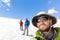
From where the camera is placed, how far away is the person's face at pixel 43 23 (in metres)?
4.34

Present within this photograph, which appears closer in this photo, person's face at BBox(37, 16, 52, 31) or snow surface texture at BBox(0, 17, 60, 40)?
person's face at BBox(37, 16, 52, 31)

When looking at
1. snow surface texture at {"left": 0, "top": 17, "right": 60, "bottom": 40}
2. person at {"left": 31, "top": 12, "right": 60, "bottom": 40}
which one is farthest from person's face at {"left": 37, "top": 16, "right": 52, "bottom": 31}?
snow surface texture at {"left": 0, "top": 17, "right": 60, "bottom": 40}

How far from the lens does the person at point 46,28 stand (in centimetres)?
434

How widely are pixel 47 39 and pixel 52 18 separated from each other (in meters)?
0.44

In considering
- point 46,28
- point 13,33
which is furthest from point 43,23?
point 13,33

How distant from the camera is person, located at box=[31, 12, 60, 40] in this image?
4.34 metres

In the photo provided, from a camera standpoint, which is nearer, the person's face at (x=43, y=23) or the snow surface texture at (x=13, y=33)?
the person's face at (x=43, y=23)

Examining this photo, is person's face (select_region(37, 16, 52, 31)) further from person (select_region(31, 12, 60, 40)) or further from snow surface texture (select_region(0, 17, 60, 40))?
snow surface texture (select_region(0, 17, 60, 40))

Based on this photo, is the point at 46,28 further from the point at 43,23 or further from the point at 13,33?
the point at 13,33

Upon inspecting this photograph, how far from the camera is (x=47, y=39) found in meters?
4.36

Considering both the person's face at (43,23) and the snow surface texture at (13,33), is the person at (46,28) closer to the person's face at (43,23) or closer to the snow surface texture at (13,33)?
the person's face at (43,23)

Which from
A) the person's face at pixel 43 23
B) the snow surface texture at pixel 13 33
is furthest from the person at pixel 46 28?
the snow surface texture at pixel 13 33

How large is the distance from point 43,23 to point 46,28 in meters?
0.10

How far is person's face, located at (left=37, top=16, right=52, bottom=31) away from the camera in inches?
171
